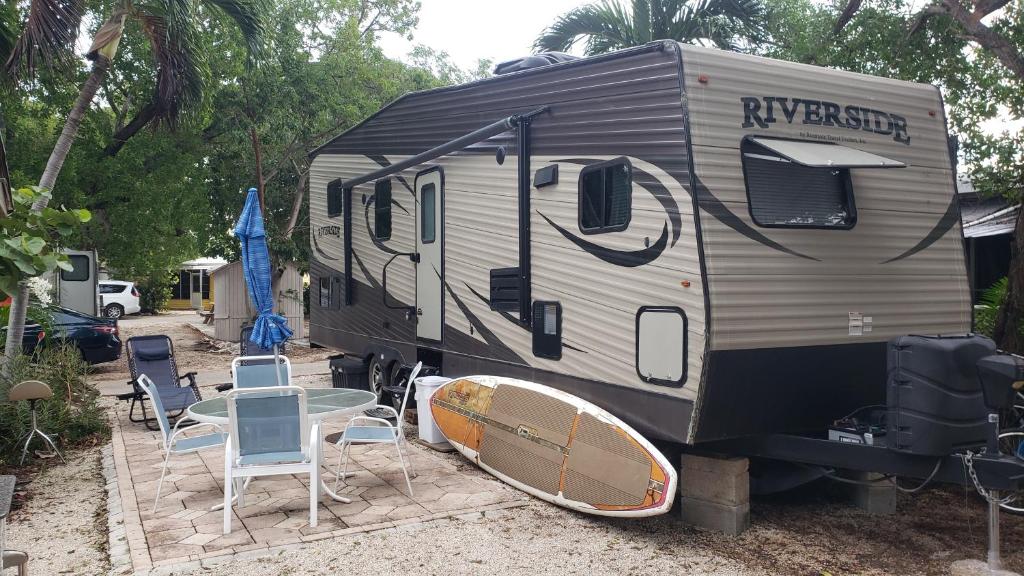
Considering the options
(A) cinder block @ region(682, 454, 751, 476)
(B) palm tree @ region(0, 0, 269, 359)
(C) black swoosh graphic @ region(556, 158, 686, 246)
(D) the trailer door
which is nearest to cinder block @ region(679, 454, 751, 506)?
(A) cinder block @ region(682, 454, 751, 476)

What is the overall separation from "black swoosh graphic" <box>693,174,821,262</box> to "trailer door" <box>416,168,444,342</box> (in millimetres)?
3208

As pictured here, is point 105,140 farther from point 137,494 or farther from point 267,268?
point 137,494

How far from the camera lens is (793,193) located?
16.6ft

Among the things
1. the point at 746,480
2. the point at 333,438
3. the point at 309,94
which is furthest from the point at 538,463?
the point at 309,94

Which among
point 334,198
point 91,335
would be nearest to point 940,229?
point 334,198

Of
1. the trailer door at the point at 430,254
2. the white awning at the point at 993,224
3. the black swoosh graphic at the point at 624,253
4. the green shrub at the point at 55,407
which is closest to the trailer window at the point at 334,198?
the trailer door at the point at 430,254

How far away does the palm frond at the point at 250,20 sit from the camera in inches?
415

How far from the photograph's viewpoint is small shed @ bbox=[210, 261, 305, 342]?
701 inches

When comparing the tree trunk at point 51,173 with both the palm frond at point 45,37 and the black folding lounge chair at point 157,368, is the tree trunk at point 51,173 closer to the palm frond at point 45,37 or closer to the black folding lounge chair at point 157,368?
the palm frond at point 45,37

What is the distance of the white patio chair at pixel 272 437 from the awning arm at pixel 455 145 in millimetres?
2575

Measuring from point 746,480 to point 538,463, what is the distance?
1407mm

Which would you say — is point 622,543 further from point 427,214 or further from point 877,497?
point 427,214

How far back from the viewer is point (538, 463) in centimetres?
568

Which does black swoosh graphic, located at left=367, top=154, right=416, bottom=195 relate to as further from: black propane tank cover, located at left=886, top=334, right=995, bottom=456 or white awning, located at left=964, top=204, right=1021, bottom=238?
Answer: white awning, located at left=964, top=204, right=1021, bottom=238
